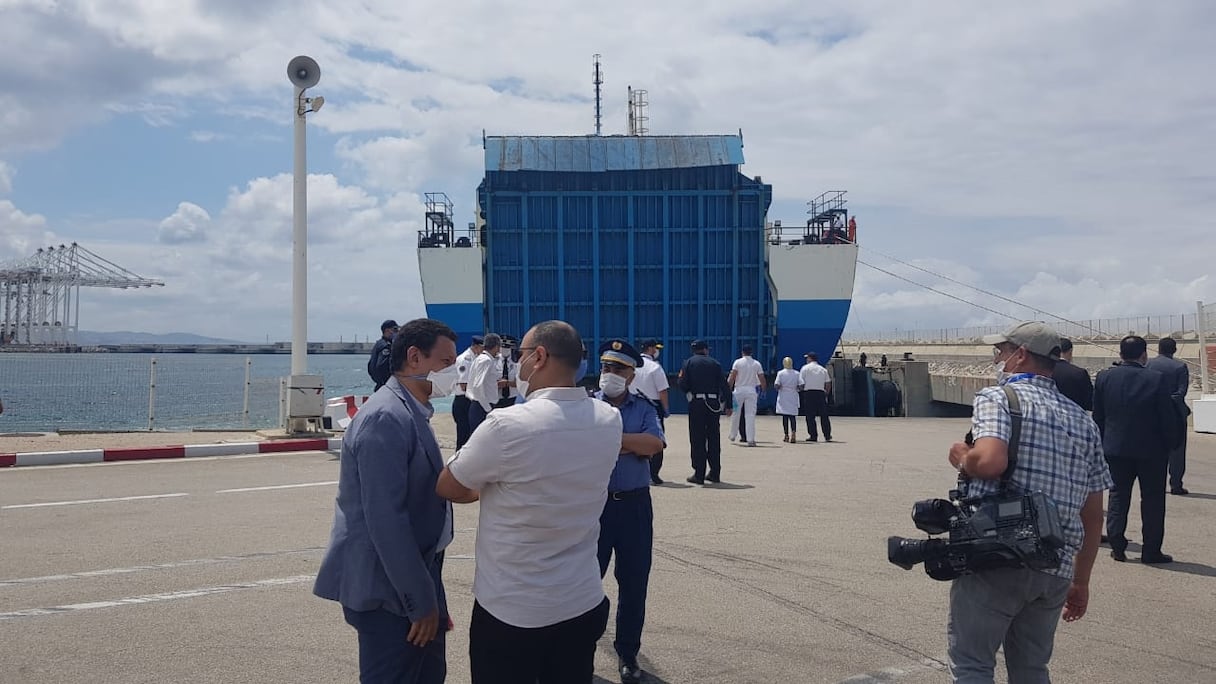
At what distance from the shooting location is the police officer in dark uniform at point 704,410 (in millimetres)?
10086

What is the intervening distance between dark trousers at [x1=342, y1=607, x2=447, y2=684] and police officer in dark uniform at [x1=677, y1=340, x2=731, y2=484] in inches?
286

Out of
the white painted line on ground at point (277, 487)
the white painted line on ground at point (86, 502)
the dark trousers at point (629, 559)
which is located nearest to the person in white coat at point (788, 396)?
the white painted line on ground at point (277, 487)

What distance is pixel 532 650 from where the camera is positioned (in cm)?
274

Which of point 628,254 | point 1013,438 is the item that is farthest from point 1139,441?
point 628,254

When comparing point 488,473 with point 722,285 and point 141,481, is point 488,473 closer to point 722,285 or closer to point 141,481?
point 141,481

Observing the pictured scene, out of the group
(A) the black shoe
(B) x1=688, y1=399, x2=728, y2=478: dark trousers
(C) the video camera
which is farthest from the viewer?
(B) x1=688, y1=399, x2=728, y2=478: dark trousers

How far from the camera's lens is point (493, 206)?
21875mm

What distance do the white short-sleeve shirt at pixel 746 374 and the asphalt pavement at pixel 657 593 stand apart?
4.33 metres

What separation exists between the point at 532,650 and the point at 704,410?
754 cm

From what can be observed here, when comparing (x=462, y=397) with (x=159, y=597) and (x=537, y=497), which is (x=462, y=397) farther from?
(x=537, y=497)

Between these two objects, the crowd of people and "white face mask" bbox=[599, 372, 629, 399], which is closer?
the crowd of people

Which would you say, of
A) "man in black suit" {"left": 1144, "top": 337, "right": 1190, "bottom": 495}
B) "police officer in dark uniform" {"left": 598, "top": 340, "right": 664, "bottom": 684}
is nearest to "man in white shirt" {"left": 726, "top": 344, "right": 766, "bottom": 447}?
"man in black suit" {"left": 1144, "top": 337, "right": 1190, "bottom": 495}

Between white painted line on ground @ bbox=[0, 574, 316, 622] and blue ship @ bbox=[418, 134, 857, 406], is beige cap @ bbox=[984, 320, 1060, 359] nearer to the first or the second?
white painted line on ground @ bbox=[0, 574, 316, 622]

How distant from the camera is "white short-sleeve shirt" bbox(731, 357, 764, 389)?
46.1 feet
